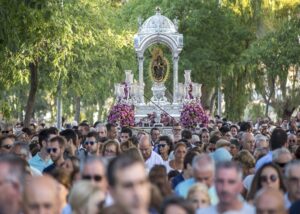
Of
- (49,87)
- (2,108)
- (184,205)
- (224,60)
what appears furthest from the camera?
(224,60)

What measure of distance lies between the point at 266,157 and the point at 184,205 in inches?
292

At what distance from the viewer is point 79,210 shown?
10195 millimetres

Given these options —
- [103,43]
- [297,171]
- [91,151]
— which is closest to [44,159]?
[91,151]

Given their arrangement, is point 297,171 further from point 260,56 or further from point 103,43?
point 260,56

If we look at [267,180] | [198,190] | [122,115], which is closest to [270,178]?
[267,180]

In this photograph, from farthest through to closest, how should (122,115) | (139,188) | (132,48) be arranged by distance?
(132,48), (122,115), (139,188)

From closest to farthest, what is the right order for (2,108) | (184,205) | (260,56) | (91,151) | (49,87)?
(184,205), (91,151), (2,108), (49,87), (260,56)

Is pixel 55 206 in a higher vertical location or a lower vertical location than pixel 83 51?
lower

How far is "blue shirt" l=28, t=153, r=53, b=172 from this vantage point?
692 inches

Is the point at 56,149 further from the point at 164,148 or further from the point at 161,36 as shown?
the point at 161,36

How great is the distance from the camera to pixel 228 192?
35.2 feet

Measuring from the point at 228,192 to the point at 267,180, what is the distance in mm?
2209

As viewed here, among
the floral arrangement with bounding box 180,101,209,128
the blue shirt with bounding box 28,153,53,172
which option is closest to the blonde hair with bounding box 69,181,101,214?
the blue shirt with bounding box 28,153,53,172

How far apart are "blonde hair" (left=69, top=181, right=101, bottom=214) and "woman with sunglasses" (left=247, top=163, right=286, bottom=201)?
2.80 metres
